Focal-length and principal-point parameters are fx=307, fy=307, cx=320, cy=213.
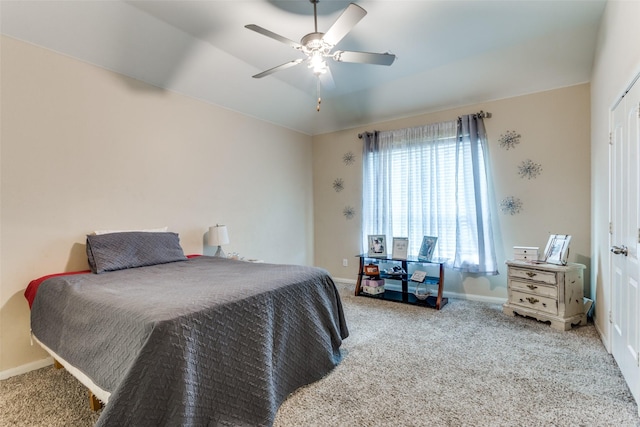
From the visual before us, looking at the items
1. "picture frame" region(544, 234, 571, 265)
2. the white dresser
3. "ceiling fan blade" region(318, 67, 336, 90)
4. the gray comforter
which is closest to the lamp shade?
the gray comforter

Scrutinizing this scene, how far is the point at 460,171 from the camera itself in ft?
12.7

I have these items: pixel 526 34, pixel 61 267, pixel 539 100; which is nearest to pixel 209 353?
pixel 61 267

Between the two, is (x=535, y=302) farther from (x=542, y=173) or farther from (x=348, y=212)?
(x=348, y=212)

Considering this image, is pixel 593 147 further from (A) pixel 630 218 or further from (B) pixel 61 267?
(B) pixel 61 267

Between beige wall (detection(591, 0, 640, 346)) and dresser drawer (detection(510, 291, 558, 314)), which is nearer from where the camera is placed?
beige wall (detection(591, 0, 640, 346))

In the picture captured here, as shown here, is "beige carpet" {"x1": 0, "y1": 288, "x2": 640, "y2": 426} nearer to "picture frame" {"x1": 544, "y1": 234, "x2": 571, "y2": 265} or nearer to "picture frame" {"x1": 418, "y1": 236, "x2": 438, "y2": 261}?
"picture frame" {"x1": 544, "y1": 234, "x2": 571, "y2": 265}

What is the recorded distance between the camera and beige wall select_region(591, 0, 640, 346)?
6.22ft

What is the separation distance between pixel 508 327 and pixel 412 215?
178 centimetres

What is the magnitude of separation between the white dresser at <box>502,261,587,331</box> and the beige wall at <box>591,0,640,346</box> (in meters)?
0.15

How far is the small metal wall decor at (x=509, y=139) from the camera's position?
3.62 metres

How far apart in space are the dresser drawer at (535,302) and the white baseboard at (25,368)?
4292 mm

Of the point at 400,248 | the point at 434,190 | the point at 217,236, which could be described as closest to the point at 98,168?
the point at 217,236

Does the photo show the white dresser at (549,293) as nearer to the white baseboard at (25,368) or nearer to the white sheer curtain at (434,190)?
the white sheer curtain at (434,190)

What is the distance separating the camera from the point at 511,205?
3.66 m
